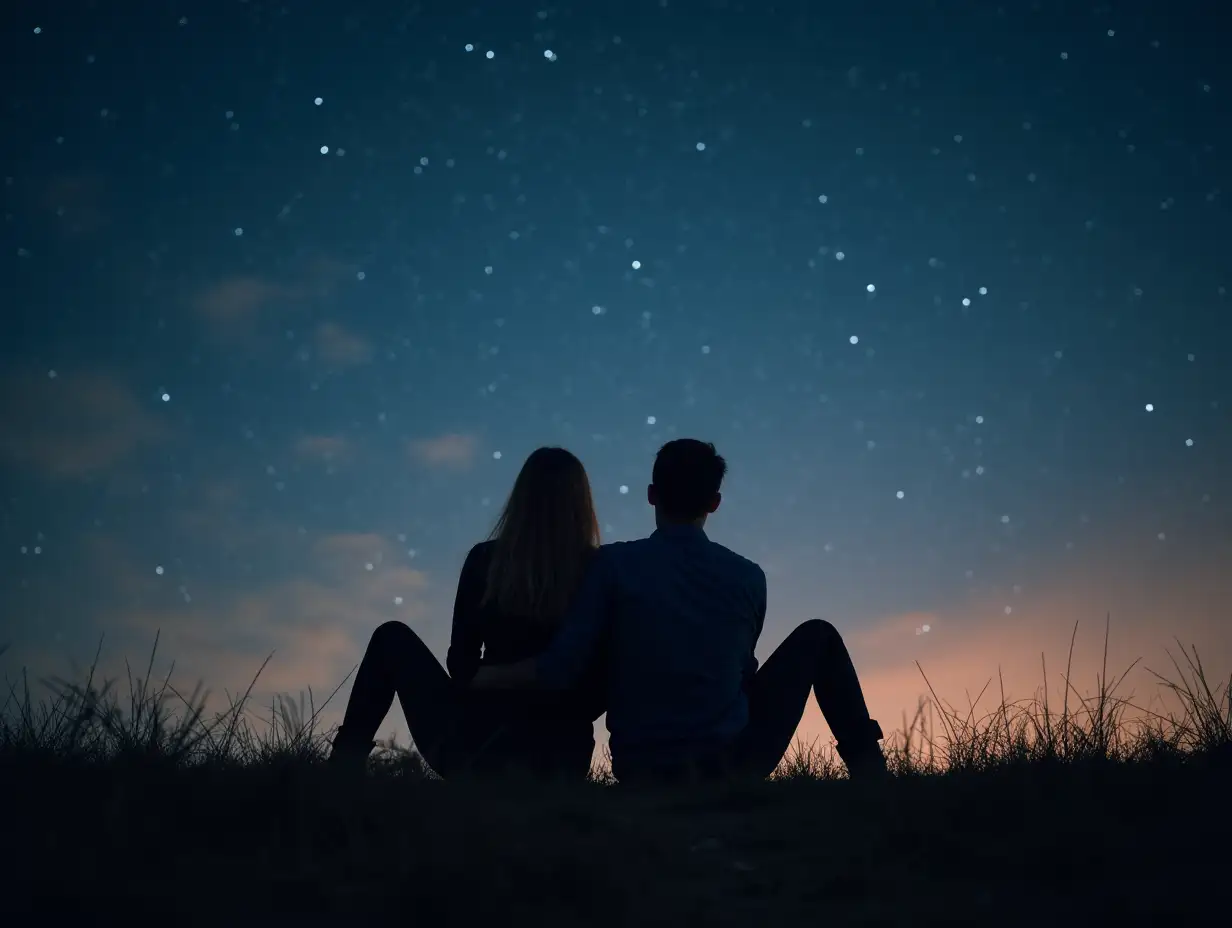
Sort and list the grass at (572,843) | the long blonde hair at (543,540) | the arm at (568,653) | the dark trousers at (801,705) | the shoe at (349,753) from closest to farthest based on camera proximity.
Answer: the grass at (572,843), the shoe at (349,753), the arm at (568,653), the dark trousers at (801,705), the long blonde hair at (543,540)

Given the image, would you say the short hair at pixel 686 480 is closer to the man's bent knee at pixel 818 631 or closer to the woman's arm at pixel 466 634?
the man's bent knee at pixel 818 631

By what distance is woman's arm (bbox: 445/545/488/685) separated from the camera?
14.3 feet

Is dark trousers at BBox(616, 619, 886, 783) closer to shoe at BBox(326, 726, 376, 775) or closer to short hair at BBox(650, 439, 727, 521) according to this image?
short hair at BBox(650, 439, 727, 521)

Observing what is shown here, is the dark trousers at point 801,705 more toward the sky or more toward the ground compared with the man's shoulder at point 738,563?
more toward the ground

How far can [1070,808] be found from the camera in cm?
284

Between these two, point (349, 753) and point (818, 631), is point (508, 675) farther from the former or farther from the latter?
point (818, 631)

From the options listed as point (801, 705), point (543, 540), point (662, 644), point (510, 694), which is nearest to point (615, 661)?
point (662, 644)

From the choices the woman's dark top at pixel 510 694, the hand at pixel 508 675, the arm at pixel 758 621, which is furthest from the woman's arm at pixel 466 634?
the arm at pixel 758 621

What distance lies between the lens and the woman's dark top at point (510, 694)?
413 cm

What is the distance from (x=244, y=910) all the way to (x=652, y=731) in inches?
82.6

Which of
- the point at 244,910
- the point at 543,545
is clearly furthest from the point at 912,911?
the point at 543,545

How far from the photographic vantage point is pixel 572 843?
2.59m

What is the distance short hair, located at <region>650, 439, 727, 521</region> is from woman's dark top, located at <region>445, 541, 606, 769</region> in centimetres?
72

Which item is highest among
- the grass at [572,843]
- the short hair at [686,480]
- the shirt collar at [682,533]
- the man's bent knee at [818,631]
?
the short hair at [686,480]
